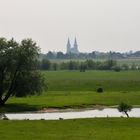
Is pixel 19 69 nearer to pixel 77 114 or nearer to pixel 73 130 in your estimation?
pixel 77 114

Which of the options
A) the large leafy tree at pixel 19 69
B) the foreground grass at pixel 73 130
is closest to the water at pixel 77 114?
the large leafy tree at pixel 19 69

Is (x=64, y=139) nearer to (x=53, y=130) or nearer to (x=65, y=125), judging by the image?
(x=53, y=130)

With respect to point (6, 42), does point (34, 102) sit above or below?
below

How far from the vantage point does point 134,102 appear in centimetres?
8000

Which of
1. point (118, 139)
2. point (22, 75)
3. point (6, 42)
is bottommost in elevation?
point (118, 139)

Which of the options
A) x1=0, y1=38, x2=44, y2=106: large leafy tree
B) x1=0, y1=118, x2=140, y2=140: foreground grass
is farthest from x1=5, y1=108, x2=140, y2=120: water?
x1=0, y1=118, x2=140, y2=140: foreground grass

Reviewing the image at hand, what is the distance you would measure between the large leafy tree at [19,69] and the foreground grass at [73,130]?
96.5ft

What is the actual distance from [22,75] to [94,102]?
12.5 metres

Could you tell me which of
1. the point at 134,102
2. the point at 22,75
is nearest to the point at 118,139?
the point at 22,75

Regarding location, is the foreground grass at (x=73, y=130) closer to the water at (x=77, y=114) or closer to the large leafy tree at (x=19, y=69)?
the water at (x=77, y=114)

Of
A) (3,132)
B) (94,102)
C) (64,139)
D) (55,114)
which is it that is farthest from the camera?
(94,102)

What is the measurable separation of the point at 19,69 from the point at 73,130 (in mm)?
36246

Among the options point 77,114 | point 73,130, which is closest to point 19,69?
point 77,114

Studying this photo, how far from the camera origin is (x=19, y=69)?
243 feet
